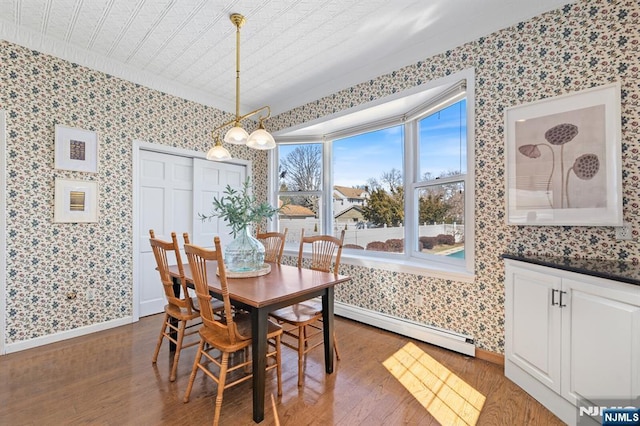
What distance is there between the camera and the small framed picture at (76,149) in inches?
112

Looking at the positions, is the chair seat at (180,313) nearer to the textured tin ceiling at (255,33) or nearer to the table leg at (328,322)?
the table leg at (328,322)

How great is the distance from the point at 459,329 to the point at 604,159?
65.2 inches

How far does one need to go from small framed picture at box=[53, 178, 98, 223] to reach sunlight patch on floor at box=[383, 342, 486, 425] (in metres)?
3.23

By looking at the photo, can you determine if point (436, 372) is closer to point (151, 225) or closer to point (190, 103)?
point (151, 225)

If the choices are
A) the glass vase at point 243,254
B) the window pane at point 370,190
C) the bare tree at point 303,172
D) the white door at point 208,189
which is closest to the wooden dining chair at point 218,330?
the glass vase at point 243,254

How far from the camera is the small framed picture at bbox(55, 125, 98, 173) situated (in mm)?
2838

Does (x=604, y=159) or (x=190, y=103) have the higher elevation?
(x=190, y=103)

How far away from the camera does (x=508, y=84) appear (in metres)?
2.32

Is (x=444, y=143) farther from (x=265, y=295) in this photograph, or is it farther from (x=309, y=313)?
(x=265, y=295)

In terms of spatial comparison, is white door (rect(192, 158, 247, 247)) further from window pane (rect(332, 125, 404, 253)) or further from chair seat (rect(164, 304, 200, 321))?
chair seat (rect(164, 304, 200, 321))

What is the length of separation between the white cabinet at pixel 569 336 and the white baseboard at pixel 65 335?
375 centimetres

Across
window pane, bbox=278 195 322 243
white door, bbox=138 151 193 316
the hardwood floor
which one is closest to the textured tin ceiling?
white door, bbox=138 151 193 316

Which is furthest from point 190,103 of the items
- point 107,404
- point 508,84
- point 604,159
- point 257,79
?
point 604,159

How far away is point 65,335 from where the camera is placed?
A: 2863mm
